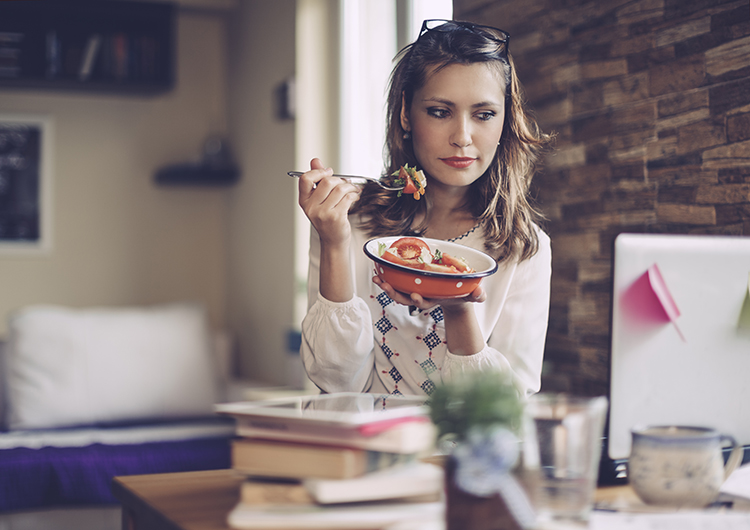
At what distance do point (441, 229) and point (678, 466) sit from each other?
2.35 feet

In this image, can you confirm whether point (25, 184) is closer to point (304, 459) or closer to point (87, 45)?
point (87, 45)

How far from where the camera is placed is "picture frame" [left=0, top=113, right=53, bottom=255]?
3764 mm

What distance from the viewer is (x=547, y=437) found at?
639 mm

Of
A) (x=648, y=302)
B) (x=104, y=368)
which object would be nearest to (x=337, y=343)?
(x=648, y=302)

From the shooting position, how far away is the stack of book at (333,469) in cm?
67

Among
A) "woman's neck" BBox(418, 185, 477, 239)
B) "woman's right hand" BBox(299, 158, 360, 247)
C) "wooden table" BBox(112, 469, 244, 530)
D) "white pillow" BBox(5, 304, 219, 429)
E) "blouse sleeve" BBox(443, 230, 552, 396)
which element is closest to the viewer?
"wooden table" BBox(112, 469, 244, 530)

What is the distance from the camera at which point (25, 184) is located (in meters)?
3.80

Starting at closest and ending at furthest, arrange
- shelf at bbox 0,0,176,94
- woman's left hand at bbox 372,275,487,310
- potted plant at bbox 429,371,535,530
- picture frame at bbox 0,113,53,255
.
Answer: potted plant at bbox 429,371,535,530, woman's left hand at bbox 372,275,487,310, shelf at bbox 0,0,176,94, picture frame at bbox 0,113,53,255

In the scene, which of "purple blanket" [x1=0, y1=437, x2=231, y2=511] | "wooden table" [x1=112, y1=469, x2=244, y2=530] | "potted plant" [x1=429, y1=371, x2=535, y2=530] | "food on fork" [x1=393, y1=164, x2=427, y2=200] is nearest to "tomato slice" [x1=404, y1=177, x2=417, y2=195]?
"food on fork" [x1=393, y1=164, x2=427, y2=200]

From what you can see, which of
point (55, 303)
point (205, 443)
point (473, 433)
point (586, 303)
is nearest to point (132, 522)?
point (473, 433)

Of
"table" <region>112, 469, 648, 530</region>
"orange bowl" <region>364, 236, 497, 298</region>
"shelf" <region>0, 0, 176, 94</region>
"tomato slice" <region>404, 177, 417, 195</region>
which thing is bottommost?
"table" <region>112, 469, 648, 530</region>

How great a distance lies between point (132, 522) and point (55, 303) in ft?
10.8

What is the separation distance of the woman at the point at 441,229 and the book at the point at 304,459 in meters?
0.45

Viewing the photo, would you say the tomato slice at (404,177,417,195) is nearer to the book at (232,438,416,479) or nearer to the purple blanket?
the book at (232,438,416,479)
